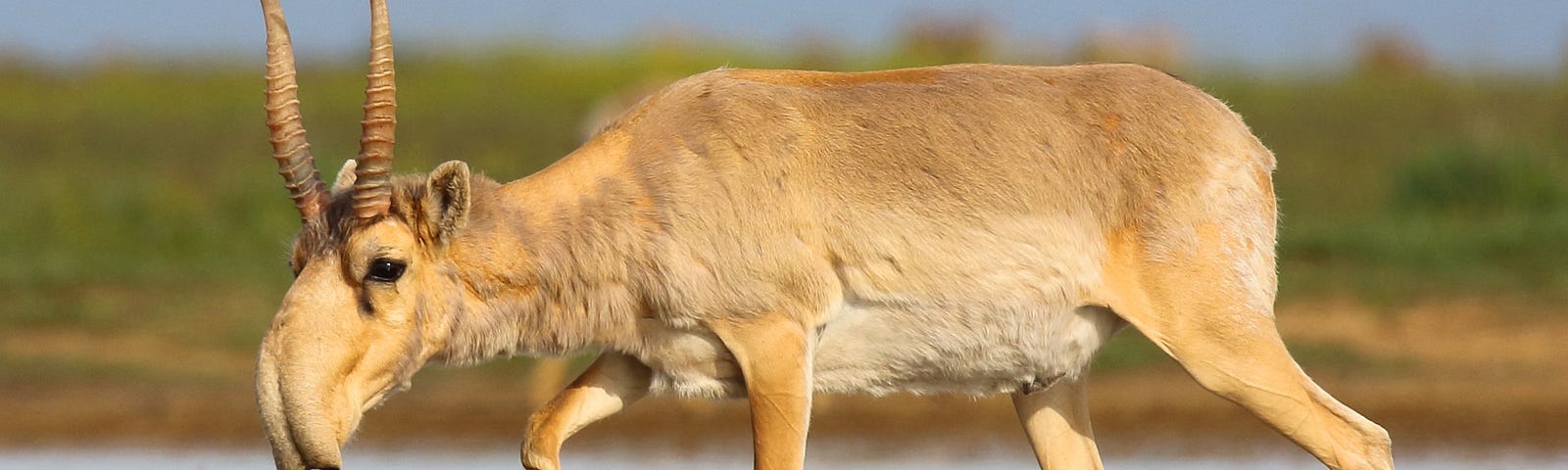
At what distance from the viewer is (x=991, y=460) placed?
1139 cm

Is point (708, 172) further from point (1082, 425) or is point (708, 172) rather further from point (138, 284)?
point (138, 284)

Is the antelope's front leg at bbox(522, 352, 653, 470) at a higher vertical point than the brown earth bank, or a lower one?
higher

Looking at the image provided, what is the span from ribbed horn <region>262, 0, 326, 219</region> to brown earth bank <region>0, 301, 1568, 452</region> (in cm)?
596

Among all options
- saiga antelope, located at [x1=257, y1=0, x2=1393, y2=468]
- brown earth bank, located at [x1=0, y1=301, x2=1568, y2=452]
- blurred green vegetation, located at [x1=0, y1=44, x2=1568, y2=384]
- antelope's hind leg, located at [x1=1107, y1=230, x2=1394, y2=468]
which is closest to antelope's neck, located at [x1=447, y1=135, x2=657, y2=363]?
saiga antelope, located at [x1=257, y1=0, x2=1393, y2=468]

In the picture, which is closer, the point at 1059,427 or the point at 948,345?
the point at 948,345

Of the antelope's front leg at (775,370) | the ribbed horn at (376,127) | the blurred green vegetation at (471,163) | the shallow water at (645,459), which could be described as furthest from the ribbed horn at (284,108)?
the blurred green vegetation at (471,163)

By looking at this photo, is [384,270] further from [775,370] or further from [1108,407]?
[1108,407]

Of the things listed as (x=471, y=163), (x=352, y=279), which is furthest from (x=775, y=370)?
(x=471, y=163)

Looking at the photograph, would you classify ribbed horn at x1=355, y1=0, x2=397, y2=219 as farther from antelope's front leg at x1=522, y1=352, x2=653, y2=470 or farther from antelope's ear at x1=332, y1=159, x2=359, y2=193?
antelope's front leg at x1=522, y1=352, x2=653, y2=470

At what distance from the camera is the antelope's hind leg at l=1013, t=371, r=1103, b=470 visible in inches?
295

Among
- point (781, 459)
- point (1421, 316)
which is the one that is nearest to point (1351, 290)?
point (1421, 316)

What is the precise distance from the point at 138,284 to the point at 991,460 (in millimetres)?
6829

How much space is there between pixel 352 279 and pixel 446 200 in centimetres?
33

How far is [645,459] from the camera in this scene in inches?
462
